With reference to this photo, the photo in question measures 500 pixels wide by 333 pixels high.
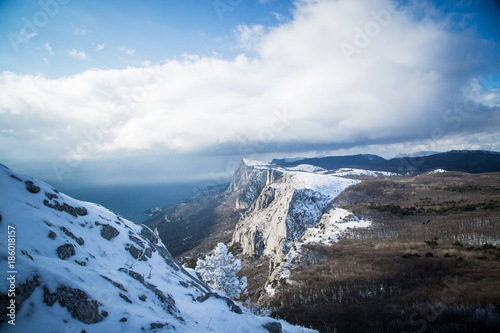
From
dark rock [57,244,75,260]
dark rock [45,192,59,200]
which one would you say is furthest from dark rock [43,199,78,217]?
dark rock [57,244,75,260]

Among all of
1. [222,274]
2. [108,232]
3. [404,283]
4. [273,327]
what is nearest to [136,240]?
[108,232]

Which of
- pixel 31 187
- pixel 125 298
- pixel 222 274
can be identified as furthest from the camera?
pixel 222 274

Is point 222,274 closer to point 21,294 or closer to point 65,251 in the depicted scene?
point 65,251

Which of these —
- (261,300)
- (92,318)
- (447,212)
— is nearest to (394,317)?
(261,300)

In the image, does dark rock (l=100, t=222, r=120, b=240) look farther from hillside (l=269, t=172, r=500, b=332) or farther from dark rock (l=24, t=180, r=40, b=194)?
hillside (l=269, t=172, r=500, b=332)

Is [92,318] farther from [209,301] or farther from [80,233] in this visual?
[80,233]

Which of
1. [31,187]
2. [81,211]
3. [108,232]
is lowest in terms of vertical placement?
[108,232]
